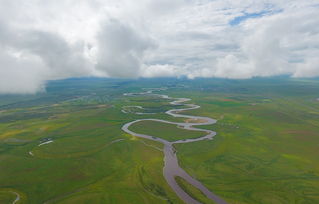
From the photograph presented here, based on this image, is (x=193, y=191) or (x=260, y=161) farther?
(x=260, y=161)

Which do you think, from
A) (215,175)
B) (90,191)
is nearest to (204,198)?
(215,175)

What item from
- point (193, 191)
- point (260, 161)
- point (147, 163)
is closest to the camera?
point (193, 191)

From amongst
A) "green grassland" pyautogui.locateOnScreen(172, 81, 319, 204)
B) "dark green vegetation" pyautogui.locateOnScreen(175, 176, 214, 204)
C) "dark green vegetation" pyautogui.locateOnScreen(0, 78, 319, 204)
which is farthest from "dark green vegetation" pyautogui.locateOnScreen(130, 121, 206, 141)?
"dark green vegetation" pyautogui.locateOnScreen(175, 176, 214, 204)

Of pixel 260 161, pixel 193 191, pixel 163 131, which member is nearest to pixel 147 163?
pixel 193 191

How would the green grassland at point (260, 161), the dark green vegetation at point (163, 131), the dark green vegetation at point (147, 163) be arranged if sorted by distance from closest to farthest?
1. the dark green vegetation at point (147, 163)
2. the green grassland at point (260, 161)
3. the dark green vegetation at point (163, 131)

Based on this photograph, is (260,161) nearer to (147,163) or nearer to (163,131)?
(147,163)

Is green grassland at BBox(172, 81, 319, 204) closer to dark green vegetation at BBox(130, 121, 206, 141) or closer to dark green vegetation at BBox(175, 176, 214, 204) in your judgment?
dark green vegetation at BBox(175, 176, 214, 204)

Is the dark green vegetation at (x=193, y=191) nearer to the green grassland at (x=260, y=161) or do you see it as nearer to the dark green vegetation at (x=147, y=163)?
the dark green vegetation at (x=147, y=163)

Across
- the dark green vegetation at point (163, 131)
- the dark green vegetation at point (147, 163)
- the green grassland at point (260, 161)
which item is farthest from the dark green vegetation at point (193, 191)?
the dark green vegetation at point (163, 131)
